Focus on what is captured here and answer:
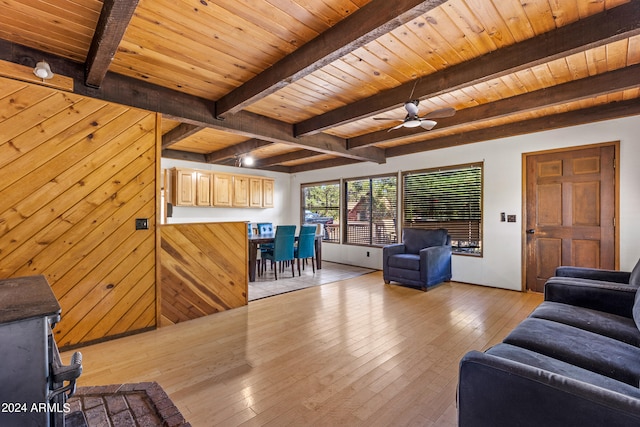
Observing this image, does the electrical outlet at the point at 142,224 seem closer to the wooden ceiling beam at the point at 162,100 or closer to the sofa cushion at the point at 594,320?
the wooden ceiling beam at the point at 162,100

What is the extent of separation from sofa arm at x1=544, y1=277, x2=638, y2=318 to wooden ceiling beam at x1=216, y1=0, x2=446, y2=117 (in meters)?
2.26

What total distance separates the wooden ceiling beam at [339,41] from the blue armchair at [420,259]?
3.22m

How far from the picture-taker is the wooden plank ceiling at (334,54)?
1.89 metres

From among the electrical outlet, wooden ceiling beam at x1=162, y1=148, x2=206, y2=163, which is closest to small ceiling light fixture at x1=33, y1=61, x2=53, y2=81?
the electrical outlet

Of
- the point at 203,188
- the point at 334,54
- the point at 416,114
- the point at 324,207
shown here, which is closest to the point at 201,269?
the point at 334,54

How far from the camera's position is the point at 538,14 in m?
1.98

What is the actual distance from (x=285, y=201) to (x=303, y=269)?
2.65 m

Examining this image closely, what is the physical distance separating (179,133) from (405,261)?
3985 mm

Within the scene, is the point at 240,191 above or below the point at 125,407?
above

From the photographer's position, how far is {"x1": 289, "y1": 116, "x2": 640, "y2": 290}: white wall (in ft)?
11.8

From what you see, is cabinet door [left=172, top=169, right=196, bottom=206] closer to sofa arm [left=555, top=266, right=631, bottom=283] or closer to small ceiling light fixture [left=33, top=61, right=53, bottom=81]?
small ceiling light fixture [left=33, top=61, right=53, bottom=81]

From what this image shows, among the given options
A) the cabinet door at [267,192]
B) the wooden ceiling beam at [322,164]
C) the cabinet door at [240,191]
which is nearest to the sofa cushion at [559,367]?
the wooden ceiling beam at [322,164]

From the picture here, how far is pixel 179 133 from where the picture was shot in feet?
14.4

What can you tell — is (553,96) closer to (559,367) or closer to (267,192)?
(559,367)
